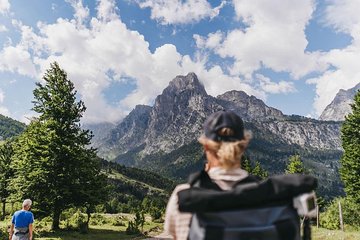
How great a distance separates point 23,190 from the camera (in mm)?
32844

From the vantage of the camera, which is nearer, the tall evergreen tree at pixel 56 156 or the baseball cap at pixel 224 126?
the baseball cap at pixel 224 126

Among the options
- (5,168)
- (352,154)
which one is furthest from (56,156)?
(352,154)

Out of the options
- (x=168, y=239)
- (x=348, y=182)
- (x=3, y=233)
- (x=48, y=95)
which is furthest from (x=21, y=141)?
(x=348, y=182)

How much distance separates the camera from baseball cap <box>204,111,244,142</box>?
307 centimetres

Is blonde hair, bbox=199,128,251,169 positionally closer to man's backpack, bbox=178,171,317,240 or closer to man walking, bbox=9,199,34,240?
man's backpack, bbox=178,171,317,240

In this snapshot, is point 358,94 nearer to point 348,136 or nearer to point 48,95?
point 348,136

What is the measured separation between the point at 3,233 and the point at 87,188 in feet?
33.8

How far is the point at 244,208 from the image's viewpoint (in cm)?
276

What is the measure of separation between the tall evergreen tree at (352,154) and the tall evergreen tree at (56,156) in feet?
86.2

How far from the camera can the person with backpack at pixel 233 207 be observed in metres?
2.69

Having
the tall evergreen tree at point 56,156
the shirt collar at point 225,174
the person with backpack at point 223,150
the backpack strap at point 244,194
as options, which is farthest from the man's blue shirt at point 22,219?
the tall evergreen tree at point 56,156

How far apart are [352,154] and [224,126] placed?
42138 millimetres

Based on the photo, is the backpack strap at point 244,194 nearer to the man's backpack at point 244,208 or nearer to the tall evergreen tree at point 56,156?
the man's backpack at point 244,208

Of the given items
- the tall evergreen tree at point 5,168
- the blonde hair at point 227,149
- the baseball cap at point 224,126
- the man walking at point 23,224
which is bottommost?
the man walking at point 23,224
